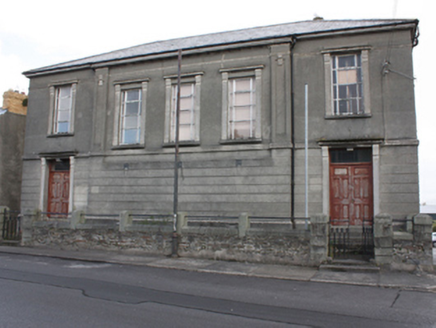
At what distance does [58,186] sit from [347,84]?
14396mm

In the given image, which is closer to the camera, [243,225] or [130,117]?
[243,225]

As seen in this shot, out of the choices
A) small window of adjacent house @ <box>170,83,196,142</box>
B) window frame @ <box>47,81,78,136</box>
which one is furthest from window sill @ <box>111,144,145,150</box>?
window frame @ <box>47,81,78,136</box>

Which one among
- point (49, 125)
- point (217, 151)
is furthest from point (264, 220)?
point (49, 125)

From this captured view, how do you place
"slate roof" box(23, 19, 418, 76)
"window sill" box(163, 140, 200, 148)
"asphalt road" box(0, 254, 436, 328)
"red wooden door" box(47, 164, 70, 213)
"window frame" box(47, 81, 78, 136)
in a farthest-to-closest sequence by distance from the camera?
"window frame" box(47, 81, 78, 136), "red wooden door" box(47, 164, 70, 213), "window sill" box(163, 140, 200, 148), "slate roof" box(23, 19, 418, 76), "asphalt road" box(0, 254, 436, 328)

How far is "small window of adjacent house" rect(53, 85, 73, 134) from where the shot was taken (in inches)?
779

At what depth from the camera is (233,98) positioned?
16672mm

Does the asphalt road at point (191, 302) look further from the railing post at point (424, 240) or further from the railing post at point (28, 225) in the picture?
the railing post at point (28, 225)

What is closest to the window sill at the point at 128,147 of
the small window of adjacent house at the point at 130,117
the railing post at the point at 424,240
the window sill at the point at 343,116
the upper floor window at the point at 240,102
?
the small window of adjacent house at the point at 130,117

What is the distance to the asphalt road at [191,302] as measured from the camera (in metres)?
6.19

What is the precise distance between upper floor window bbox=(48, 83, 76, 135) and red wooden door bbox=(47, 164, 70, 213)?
84.0 inches

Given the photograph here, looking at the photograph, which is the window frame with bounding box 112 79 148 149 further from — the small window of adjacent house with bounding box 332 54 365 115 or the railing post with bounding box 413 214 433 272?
the railing post with bounding box 413 214 433 272

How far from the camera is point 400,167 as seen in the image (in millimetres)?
14141

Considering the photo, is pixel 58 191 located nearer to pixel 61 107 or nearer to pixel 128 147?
pixel 61 107

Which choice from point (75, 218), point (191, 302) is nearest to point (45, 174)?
point (75, 218)
